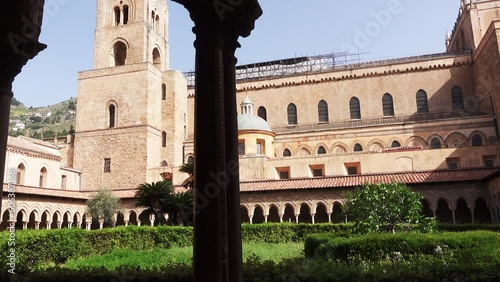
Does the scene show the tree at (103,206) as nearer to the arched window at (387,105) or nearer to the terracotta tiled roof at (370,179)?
the terracotta tiled roof at (370,179)

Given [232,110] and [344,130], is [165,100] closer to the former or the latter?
[344,130]

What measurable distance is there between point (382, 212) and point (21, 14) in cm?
1079

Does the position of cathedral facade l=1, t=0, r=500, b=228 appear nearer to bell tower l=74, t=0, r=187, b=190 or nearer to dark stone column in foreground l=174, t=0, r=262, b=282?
bell tower l=74, t=0, r=187, b=190

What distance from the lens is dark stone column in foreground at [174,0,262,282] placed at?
3.53 meters

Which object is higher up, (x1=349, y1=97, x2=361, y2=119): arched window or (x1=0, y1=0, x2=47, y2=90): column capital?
(x1=349, y1=97, x2=361, y2=119): arched window

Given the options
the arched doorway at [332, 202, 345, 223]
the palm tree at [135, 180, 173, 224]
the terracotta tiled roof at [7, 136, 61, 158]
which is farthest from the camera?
the terracotta tiled roof at [7, 136, 61, 158]

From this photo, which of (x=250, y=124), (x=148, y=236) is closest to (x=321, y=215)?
(x=250, y=124)

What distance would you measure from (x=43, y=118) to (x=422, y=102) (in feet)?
416

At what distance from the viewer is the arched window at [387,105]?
33.6 m

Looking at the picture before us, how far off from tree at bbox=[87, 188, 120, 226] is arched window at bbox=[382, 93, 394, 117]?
2090 centimetres

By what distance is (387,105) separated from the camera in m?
33.8

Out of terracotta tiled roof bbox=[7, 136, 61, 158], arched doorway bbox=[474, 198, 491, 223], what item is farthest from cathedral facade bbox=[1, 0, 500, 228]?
terracotta tiled roof bbox=[7, 136, 61, 158]

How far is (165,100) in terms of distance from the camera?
35625 millimetres

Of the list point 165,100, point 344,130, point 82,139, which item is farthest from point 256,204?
point 82,139
